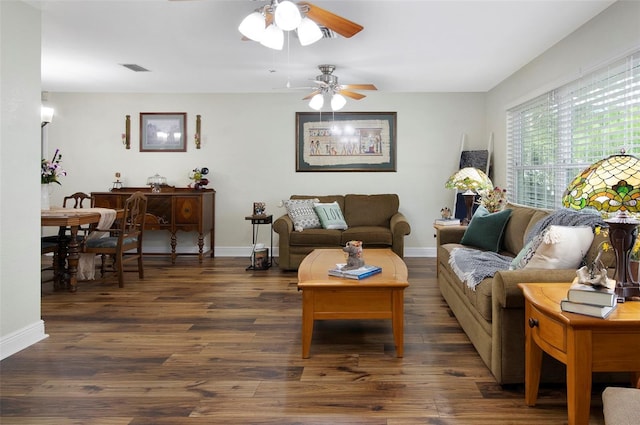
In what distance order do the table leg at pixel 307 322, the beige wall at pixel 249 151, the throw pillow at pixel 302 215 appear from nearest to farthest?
the table leg at pixel 307 322
the throw pillow at pixel 302 215
the beige wall at pixel 249 151

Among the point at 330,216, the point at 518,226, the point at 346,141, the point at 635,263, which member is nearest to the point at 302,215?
the point at 330,216

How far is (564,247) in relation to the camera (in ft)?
8.46

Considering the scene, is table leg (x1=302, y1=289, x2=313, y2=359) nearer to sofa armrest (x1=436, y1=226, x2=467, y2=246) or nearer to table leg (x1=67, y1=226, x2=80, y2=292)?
sofa armrest (x1=436, y1=226, x2=467, y2=246)

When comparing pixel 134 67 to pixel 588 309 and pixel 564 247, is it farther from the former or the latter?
pixel 588 309

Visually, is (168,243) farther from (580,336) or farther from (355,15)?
(580,336)

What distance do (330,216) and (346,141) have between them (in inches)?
53.6

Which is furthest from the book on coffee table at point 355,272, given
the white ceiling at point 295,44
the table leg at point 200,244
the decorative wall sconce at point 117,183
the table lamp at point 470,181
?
the decorative wall sconce at point 117,183

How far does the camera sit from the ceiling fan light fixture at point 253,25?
2.70 m

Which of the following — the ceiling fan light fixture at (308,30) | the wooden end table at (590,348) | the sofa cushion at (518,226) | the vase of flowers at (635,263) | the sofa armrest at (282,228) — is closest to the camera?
the wooden end table at (590,348)

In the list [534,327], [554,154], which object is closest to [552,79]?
[554,154]

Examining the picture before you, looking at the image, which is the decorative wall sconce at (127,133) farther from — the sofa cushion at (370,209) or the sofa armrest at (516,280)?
the sofa armrest at (516,280)

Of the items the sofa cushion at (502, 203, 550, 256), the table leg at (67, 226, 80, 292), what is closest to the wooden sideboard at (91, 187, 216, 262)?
the table leg at (67, 226, 80, 292)

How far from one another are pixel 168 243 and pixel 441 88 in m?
4.52

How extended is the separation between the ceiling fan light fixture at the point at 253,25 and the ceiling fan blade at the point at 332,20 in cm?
25
